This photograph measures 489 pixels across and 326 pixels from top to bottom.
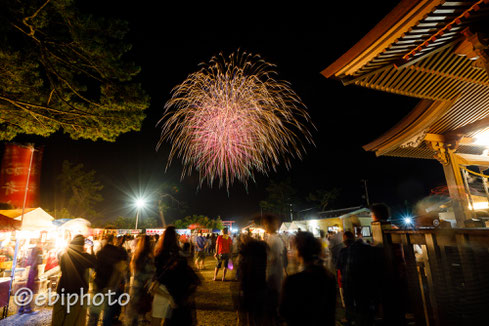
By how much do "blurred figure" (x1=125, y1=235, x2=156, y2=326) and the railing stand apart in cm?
355

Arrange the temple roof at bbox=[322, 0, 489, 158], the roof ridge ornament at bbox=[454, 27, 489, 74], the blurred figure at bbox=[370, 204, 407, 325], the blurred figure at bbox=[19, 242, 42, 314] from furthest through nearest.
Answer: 1. the blurred figure at bbox=[19, 242, 42, 314]
2. the blurred figure at bbox=[370, 204, 407, 325]
3. the roof ridge ornament at bbox=[454, 27, 489, 74]
4. the temple roof at bbox=[322, 0, 489, 158]

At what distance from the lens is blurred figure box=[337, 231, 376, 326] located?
283cm

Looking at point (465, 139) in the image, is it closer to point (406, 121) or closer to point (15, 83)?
point (406, 121)

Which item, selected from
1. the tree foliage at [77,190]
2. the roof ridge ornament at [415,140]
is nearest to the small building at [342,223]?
the roof ridge ornament at [415,140]

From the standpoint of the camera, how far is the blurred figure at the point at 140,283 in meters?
3.55

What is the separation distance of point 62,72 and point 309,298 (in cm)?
778

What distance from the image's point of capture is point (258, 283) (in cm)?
290

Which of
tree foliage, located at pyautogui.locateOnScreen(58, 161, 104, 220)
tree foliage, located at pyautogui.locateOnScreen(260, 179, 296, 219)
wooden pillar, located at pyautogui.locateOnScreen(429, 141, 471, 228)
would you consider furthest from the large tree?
tree foliage, located at pyautogui.locateOnScreen(260, 179, 296, 219)

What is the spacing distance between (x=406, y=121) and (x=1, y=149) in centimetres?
1296

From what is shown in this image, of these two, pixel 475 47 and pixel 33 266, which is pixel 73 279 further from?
pixel 475 47

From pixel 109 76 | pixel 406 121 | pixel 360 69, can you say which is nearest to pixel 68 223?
pixel 109 76

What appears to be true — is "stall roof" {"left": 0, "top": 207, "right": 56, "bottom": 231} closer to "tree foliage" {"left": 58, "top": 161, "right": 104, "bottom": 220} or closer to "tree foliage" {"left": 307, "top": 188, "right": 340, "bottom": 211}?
"tree foliage" {"left": 58, "top": 161, "right": 104, "bottom": 220}

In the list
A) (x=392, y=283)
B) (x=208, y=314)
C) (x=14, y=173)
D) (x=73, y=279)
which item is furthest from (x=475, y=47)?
(x=14, y=173)

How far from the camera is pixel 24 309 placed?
5.53m
